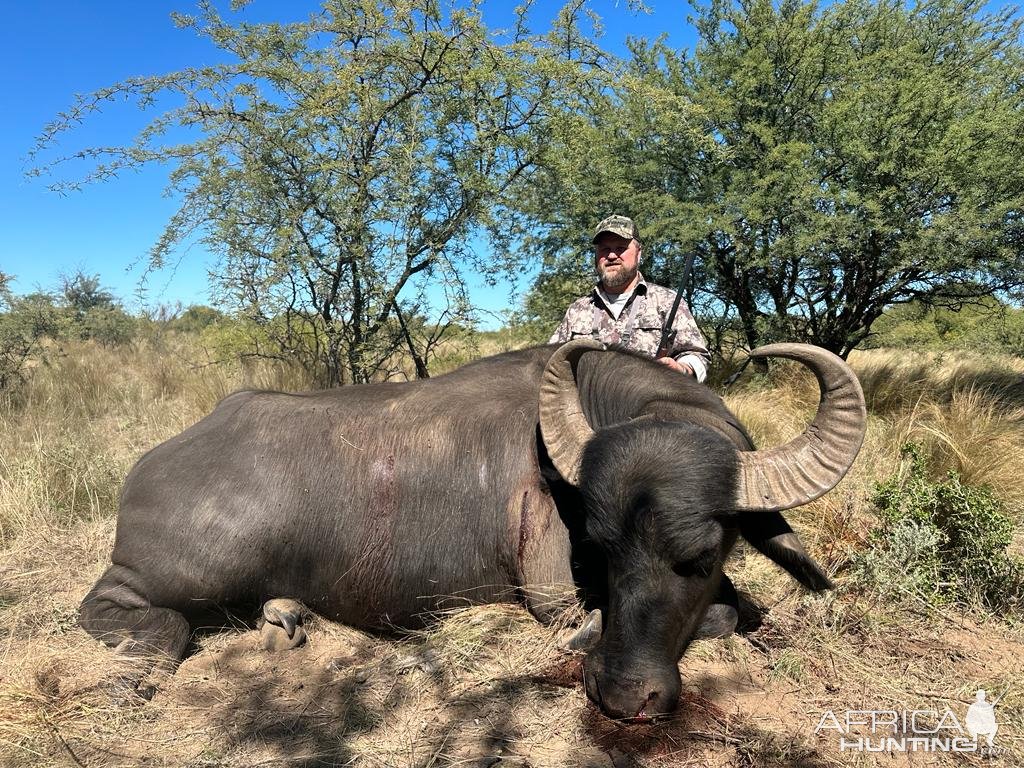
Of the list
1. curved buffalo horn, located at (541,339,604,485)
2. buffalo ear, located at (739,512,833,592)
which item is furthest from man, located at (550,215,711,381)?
buffalo ear, located at (739,512,833,592)

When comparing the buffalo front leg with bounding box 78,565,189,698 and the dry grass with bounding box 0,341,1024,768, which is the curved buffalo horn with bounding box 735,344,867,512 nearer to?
the dry grass with bounding box 0,341,1024,768

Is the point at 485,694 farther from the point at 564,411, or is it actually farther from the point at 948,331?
the point at 948,331

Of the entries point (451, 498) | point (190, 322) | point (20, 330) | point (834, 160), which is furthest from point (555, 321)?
point (190, 322)

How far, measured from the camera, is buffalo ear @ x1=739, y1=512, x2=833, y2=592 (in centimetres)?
287

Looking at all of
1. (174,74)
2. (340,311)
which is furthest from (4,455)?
(174,74)

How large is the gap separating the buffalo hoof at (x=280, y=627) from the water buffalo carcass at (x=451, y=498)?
0.10ft

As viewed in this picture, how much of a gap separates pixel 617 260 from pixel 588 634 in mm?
3269

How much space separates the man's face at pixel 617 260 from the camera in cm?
513

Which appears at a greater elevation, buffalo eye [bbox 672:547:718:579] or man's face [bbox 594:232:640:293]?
man's face [bbox 594:232:640:293]

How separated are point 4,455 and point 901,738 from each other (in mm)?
7681

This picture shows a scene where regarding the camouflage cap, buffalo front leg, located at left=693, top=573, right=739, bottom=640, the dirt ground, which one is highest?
the camouflage cap

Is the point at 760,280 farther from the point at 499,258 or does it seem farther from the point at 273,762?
the point at 273,762

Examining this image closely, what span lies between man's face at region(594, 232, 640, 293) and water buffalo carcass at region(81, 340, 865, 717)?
169 centimetres

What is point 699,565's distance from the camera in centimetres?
257
